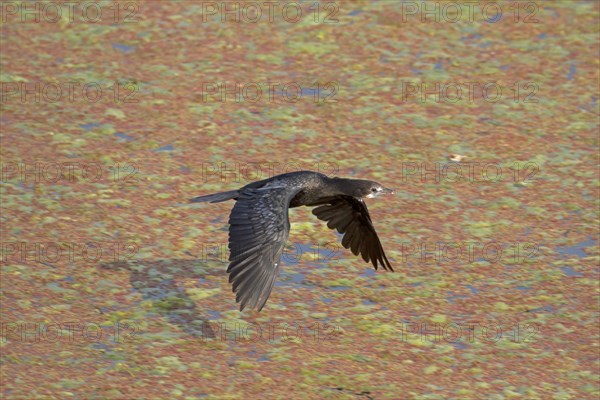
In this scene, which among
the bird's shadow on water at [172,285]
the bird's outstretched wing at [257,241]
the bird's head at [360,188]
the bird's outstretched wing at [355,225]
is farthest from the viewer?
the bird's outstretched wing at [355,225]

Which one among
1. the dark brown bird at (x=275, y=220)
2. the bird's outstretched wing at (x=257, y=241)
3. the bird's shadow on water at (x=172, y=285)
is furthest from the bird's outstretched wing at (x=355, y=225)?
the bird's shadow on water at (x=172, y=285)

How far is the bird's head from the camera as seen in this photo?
418 inches

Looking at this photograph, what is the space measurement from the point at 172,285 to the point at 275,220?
6.10 feet

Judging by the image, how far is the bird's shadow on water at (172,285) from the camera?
1035 centimetres

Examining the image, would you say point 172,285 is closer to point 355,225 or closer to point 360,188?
point 355,225

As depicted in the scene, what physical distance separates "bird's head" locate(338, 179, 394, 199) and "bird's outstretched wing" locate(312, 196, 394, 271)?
Answer: 87 mm

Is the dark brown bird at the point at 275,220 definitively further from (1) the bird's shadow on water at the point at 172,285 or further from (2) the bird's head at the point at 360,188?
(1) the bird's shadow on water at the point at 172,285

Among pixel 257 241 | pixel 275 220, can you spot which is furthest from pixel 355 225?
pixel 257 241

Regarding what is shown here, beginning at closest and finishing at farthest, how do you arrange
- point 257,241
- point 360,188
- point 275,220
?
point 257,241
point 275,220
point 360,188

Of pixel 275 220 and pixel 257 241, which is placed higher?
pixel 275 220

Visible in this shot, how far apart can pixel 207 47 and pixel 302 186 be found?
6.07 m

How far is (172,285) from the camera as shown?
10930 mm

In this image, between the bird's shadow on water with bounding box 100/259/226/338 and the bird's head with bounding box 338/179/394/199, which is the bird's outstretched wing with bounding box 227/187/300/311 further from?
the bird's shadow on water with bounding box 100/259/226/338

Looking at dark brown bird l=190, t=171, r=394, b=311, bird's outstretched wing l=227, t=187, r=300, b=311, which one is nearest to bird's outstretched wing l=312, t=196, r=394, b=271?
dark brown bird l=190, t=171, r=394, b=311
